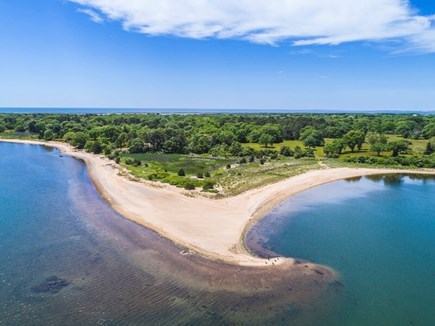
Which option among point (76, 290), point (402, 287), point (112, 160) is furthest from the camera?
point (112, 160)

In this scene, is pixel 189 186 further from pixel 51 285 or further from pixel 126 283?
pixel 51 285

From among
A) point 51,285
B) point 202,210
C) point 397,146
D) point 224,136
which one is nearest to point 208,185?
point 202,210

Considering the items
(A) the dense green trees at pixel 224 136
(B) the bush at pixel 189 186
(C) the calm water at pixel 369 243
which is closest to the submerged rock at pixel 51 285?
(C) the calm water at pixel 369 243

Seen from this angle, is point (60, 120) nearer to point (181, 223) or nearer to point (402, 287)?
point (181, 223)

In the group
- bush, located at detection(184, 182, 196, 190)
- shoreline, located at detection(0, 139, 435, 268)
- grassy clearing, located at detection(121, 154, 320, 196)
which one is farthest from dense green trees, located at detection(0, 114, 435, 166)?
bush, located at detection(184, 182, 196, 190)

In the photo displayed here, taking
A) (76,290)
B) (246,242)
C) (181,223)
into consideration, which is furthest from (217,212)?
(76,290)

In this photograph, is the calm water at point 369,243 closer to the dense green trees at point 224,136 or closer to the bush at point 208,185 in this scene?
the bush at point 208,185
